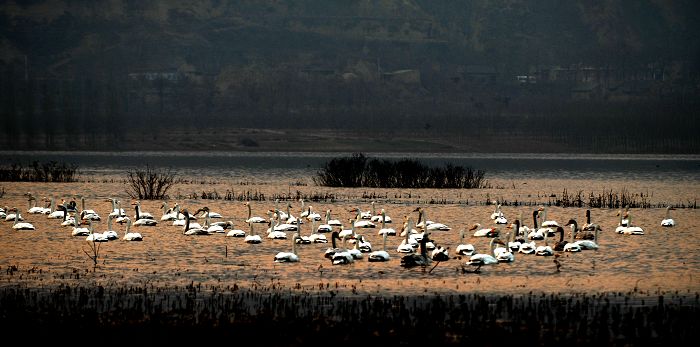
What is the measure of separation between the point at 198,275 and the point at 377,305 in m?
6.08

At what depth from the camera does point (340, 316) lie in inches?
851

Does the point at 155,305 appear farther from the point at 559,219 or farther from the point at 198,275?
the point at 559,219

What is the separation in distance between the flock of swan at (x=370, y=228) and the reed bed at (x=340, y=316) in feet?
16.0

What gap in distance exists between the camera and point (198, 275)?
26.9 meters

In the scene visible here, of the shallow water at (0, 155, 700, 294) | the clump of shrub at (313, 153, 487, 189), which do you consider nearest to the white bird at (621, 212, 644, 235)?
the shallow water at (0, 155, 700, 294)

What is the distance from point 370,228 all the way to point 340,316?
55.3ft

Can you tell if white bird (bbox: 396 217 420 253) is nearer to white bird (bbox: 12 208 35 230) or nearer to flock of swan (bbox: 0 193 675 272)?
flock of swan (bbox: 0 193 675 272)

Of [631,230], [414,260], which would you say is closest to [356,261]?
[414,260]

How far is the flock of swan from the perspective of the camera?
29266 millimetres

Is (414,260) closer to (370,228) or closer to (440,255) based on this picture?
(440,255)

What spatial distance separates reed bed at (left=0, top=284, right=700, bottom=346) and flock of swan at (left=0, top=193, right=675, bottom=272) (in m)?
4.87

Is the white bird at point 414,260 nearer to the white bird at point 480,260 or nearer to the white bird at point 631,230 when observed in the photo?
the white bird at point 480,260

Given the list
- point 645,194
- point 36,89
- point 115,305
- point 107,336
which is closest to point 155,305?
point 115,305

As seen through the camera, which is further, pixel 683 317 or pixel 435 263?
pixel 435 263
